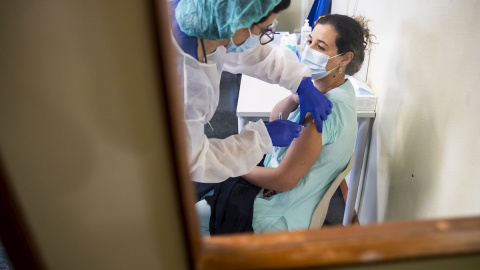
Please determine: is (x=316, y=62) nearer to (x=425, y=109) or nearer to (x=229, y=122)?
(x=425, y=109)

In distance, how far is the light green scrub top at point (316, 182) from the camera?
1.27 m

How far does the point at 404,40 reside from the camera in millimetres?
1311

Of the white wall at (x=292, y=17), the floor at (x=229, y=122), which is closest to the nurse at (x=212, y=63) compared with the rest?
the floor at (x=229, y=122)

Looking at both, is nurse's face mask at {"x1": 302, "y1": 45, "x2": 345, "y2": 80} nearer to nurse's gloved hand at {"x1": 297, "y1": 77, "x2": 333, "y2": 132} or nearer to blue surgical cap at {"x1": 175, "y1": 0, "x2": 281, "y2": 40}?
nurse's gloved hand at {"x1": 297, "y1": 77, "x2": 333, "y2": 132}

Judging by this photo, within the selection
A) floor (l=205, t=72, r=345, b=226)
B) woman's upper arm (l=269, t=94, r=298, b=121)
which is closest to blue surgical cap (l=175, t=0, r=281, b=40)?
woman's upper arm (l=269, t=94, r=298, b=121)

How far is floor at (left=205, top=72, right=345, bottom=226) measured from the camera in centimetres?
213

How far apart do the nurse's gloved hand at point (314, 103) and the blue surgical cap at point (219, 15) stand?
0.44 m

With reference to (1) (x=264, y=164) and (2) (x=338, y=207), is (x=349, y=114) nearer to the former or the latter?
(1) (x=264, y=164)

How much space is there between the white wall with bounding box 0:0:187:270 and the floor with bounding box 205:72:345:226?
1.57 m

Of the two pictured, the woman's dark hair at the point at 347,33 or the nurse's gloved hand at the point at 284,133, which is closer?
the nurse's gloved hand at the point at 284,133

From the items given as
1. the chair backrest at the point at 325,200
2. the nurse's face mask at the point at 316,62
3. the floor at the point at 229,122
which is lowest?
the floor at the point at 229,122

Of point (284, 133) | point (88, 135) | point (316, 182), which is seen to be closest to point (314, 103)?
point (284, 133)

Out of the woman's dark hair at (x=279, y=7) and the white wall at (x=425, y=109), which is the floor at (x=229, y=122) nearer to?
the white wall at (x=425, y=109)

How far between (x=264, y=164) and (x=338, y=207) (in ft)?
2.88
